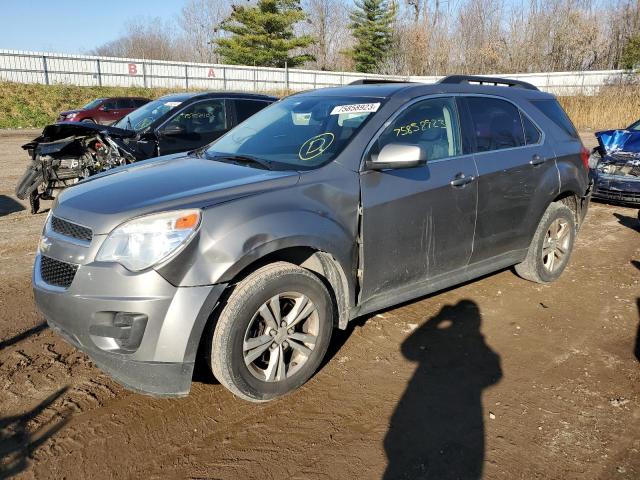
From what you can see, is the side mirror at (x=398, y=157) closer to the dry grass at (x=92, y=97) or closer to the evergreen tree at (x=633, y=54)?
the dry grass at (x=92, y=97)

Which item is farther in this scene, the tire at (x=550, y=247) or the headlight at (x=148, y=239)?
the tire at (x=550, y=247)

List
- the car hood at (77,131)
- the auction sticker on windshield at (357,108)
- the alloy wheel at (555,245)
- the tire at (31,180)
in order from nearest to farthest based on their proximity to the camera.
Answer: the auction sticker on windshield at (357,108)
the alloy wheel at (555,245)
the car hood at (77,131)
the tire at (31,180)

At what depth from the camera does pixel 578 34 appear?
43781mm

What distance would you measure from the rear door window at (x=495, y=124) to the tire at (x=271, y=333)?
1989 mm

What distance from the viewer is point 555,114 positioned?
5.08m

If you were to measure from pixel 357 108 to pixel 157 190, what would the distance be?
156cm

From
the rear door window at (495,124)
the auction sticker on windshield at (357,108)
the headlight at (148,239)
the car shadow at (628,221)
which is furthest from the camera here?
the car shadow at (628,221)

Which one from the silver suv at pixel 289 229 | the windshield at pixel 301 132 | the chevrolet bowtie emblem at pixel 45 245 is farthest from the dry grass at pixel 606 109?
the chevrolet bowtie emblem at pixel 45 245

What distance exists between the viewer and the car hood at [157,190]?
2.81 meters

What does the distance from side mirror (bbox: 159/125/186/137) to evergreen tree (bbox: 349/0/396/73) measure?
48381mm

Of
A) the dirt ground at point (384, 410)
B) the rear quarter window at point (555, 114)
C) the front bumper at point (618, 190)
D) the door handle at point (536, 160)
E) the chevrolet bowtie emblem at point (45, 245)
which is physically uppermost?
the rear quarter window at point (555, 114)

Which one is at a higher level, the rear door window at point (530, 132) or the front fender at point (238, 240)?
the rear door window at point (530, 132)

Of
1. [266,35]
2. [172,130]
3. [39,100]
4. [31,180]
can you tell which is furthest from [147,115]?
[266,35]

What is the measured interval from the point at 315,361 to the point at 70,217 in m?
1.69
